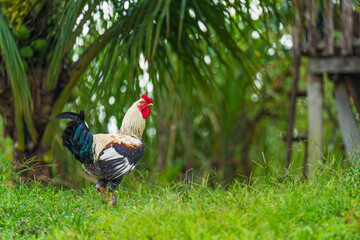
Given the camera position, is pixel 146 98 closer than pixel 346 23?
Yes

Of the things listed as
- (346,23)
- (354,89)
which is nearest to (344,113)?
(354,89)

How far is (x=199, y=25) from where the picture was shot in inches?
145

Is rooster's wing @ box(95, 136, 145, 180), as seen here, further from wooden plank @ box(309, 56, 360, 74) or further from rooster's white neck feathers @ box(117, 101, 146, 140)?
wooden plank @ box(309, 56, 360, 74)

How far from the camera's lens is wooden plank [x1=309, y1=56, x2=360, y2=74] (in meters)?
4.95

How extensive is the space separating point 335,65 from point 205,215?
10.3 feet

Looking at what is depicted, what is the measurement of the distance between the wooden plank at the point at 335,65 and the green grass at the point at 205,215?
2130mm

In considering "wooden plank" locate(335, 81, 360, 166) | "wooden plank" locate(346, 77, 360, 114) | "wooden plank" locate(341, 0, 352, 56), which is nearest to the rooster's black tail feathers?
"wooden plank" locate(341, 0, 352, 56)

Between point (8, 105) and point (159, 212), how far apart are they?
78.9 inches

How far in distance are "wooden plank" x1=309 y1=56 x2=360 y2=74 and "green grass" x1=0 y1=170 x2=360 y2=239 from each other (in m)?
2.13

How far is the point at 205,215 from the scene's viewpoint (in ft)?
8.32

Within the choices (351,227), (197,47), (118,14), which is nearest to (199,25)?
(197,47)

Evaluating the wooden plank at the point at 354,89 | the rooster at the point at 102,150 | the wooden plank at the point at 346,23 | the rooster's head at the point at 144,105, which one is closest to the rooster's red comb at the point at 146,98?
the rooster's head at the point at 144,105

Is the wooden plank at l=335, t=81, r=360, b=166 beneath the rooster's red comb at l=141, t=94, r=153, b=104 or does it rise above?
beneath

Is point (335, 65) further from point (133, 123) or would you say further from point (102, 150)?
point (102, 150)
